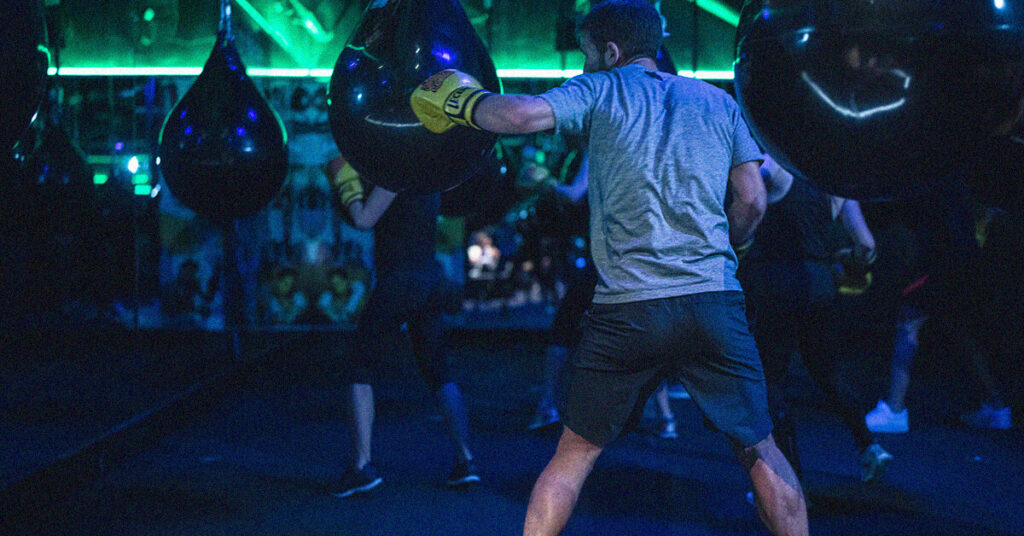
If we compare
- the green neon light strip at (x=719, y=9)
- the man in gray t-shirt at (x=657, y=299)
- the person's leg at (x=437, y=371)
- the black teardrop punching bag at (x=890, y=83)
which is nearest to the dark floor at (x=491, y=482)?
the person's leg at (x=437, y=371)

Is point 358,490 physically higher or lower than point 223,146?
lower

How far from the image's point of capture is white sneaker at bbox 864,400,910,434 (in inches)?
200

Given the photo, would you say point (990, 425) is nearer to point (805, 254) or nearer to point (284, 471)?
Result: point (805, 254)

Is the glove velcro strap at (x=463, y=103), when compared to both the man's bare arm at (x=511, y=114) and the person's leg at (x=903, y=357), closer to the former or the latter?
the man's bare arm at (x=511, y=114)

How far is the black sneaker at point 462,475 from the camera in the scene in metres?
3.85

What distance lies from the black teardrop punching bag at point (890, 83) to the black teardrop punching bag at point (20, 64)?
170cm

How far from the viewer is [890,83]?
1738 mm

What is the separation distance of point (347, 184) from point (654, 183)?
1.76 meters

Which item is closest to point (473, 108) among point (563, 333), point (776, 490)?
point (776, 490)

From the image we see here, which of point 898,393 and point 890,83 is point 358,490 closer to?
point 890,83

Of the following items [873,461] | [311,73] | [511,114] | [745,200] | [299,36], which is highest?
[299,36]

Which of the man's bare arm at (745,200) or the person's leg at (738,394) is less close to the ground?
the man's bare arm at (745,200)

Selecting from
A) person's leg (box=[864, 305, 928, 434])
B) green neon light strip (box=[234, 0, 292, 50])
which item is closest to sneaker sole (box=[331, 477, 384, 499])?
person's leg (box=[864, 305, 928, 434])

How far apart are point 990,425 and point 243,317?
283 inches
